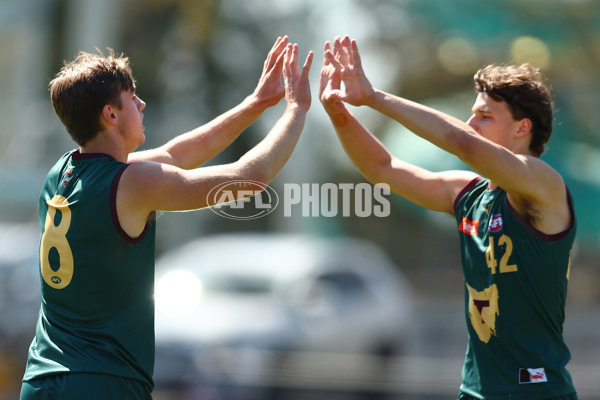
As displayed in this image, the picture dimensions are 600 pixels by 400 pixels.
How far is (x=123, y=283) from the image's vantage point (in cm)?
365

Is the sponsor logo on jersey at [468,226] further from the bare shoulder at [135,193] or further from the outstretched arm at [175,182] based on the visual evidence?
the bare shoulder at [135,193]

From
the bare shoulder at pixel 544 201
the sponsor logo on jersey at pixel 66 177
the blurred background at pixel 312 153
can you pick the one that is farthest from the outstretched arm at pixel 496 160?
the blurred background at pixel 312 153

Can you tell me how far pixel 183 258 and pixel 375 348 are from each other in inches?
149

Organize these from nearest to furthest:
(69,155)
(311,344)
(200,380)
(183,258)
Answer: (69,155) → (200,380) → (311,344) → (183,258)

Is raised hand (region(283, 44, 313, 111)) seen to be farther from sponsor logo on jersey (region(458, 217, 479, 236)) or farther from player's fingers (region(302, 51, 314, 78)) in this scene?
sponsor logo on jersey (region(458, 217, 479, 236))

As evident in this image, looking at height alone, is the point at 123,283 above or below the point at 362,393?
above

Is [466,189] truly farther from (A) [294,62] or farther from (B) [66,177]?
(B) [66,177]

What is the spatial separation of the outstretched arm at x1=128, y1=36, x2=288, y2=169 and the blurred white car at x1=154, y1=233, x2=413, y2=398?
6195mm

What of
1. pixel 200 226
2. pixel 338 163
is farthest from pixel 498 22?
pixel 200 226

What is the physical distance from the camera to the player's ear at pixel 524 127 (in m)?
4.18

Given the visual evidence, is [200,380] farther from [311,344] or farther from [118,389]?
A: [118,389]

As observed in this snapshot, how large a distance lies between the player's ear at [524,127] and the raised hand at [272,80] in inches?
55.6

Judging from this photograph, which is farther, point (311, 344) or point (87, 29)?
point (87, 29)

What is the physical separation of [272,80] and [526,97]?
4.87ft
